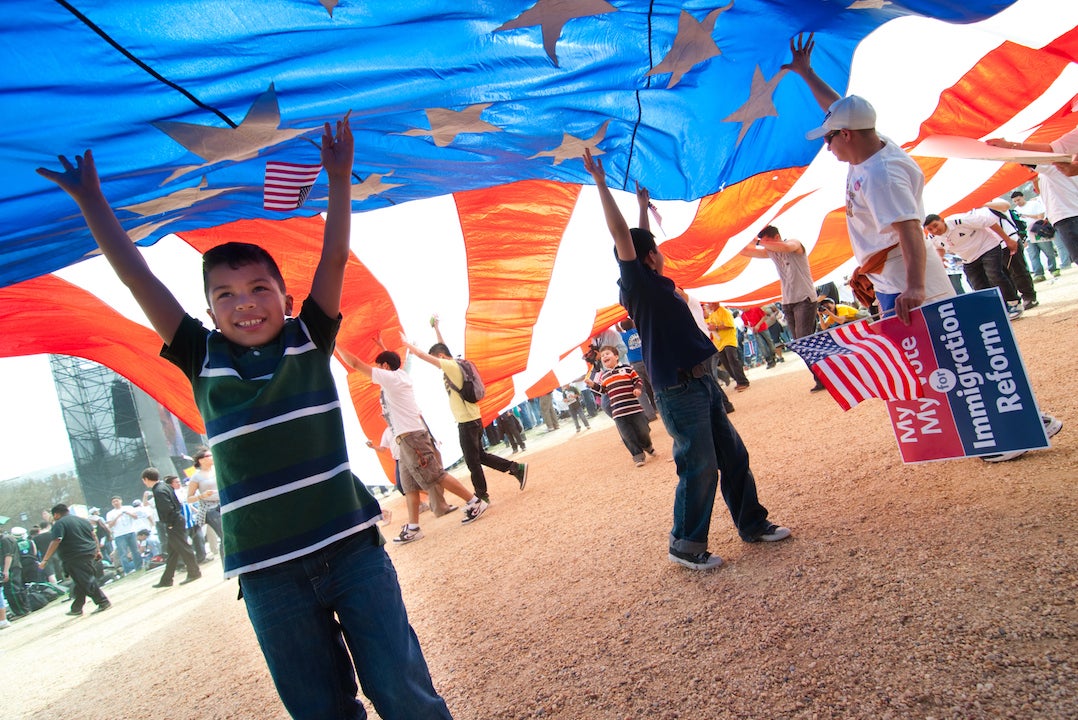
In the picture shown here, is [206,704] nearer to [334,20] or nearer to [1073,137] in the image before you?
[334,20]

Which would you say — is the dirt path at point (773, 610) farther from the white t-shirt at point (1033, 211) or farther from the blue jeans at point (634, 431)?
the white t-shirt at point (1033, 211)

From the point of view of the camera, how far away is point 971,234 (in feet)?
21.3

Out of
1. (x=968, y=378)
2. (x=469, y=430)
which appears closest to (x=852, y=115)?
(x=968, y=378)

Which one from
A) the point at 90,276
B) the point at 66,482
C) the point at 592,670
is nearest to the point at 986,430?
the point at 592,670

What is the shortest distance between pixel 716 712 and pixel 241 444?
4.52 ft

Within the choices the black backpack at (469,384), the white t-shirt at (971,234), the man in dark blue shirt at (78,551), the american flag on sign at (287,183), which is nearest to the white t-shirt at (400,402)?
the black backpack at (469,384)

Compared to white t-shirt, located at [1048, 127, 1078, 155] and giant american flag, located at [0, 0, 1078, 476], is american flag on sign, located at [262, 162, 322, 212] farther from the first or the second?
white t-shirt, located at [1048, 127, 1078, 155]

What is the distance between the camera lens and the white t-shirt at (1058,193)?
13.2 ft

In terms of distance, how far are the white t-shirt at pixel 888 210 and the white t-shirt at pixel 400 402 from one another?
393 cm

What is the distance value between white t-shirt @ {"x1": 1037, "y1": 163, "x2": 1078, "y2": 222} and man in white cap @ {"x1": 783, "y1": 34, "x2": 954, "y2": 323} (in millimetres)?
2469

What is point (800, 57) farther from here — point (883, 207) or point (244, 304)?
Result: point (244, 304)

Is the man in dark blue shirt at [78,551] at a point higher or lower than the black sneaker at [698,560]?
higher

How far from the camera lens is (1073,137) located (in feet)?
10.4

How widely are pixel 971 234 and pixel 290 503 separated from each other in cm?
755
